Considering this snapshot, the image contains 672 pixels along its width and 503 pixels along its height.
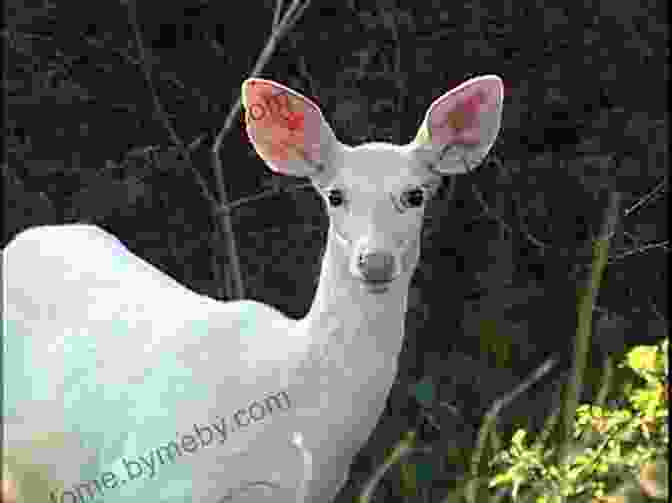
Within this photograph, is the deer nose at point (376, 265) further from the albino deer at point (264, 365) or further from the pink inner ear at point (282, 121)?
the pink inner ear at point (282, 121)

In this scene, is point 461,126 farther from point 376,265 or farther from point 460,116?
Answer: point 376,265

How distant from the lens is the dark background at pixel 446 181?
19.9ft

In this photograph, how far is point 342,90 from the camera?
238 inches

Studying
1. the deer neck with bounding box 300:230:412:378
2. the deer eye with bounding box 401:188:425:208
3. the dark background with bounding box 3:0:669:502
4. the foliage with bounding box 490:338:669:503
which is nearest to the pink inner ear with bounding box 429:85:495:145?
the deer eye with bounding box 401:188:425:208

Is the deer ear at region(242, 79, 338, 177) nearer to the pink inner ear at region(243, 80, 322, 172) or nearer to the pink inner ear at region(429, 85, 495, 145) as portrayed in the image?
the pink inner ear at region(243, 80, 322, 172)

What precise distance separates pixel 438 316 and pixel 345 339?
305 centimetres

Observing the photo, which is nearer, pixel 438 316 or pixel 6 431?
pixel 6 431

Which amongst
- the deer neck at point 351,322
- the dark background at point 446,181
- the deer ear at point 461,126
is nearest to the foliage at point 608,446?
the deer neck at point 351,322

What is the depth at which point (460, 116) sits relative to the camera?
3.39m

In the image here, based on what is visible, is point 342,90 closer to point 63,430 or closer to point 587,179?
point 587,179

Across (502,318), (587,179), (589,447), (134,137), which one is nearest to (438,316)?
(502,318)

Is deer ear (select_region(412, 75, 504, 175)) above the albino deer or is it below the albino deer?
above

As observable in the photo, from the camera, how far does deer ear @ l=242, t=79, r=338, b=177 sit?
332 cm

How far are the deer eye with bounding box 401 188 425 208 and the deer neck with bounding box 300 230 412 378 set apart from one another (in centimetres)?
13
